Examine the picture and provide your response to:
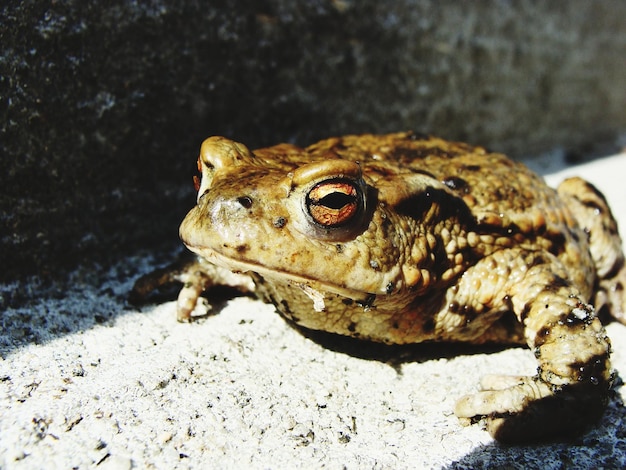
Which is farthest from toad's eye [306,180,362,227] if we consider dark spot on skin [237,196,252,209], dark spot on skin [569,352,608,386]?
dark spot on skin [569,352,608,386]

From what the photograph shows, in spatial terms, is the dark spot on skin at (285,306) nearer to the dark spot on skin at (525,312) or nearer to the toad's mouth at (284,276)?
the toad's mouth at (284,276)

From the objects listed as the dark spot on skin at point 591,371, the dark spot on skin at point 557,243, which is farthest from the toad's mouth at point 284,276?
the dark spot on skin at point 557,243

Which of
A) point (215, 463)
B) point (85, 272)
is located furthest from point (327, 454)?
point (85, 272)

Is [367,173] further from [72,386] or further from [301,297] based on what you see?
[72,386]

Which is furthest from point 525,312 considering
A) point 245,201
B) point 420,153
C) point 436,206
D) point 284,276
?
point 245,201

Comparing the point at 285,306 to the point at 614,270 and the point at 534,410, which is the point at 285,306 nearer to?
the point at 534,410

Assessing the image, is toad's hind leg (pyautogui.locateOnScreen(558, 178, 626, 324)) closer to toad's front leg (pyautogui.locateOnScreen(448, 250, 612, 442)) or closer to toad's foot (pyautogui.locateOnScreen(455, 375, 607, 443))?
toad's front leg (pyautogui.locateOnScreen(448, 250, 612, 442))
